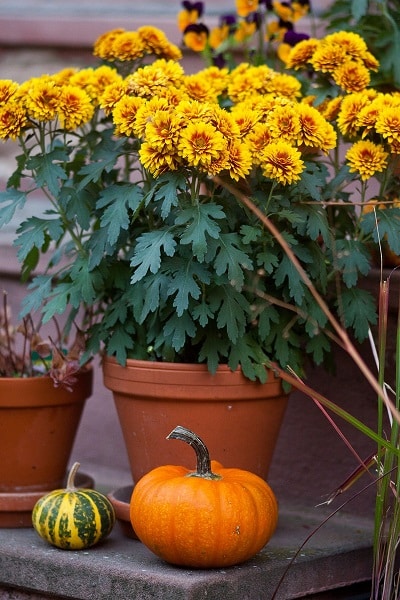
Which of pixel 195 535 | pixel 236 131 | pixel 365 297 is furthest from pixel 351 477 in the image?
pixel 236 131

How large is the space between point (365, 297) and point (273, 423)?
38 cm

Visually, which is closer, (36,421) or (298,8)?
(36,421)

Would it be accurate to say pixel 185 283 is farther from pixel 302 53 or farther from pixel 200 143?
pixel 302 53

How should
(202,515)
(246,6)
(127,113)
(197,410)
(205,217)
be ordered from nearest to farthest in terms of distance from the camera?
(202,515), (205,217), (127,113), (197,410), (246,6)

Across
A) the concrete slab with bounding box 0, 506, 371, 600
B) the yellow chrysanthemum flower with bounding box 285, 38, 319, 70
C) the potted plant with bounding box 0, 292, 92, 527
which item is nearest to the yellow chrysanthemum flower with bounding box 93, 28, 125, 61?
the yellow chrysanthemum flower with bounding box 285, 38, 319, 70

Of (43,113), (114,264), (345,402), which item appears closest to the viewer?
(43,113)

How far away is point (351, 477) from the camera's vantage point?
6.99 feet

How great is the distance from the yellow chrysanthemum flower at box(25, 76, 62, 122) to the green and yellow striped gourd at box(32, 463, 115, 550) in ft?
2.78

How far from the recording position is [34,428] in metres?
2.65

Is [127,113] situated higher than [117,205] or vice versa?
[127,113]

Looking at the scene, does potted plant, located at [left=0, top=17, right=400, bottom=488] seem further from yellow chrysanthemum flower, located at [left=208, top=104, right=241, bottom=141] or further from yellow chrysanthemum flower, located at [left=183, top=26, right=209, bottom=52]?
yellow chrysanthemum flower, located at [left=183, top=26, right=209, bottom=52]

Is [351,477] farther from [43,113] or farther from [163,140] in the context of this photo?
[43,113]

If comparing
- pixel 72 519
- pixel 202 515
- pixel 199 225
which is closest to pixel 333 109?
pixel 199 225

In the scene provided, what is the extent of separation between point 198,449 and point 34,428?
593 mm
